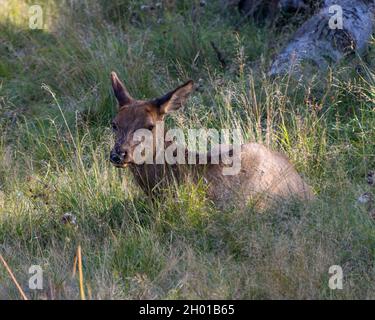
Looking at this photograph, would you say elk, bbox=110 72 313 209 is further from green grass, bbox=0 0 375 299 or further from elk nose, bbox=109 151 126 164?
green grass, bbox=0 0 375 299

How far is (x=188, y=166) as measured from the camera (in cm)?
742

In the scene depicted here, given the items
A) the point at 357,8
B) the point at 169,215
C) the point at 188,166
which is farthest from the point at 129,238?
the point at 357,8

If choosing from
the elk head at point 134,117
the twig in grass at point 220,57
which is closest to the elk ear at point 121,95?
the elk head at point 134,117

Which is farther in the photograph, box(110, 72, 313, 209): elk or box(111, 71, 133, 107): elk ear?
box(111, 71, 133, 107): elk ear

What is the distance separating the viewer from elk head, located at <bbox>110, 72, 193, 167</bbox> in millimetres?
7141

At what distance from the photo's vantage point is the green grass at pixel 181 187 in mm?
6125

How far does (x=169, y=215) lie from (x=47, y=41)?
476 centimetres

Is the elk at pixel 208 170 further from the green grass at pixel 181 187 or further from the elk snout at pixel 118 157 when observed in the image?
the green grass at pixel 181 187

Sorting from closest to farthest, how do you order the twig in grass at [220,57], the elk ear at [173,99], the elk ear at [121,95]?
the elk ear at [173,99] < the elk ear at [121,95] < the twig in grass at [220,57]

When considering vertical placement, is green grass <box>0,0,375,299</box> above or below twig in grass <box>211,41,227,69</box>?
below

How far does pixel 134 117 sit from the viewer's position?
7348mm

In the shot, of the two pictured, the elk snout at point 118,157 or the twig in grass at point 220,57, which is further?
the twig in grass at point 220,57

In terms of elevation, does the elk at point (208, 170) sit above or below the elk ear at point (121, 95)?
below

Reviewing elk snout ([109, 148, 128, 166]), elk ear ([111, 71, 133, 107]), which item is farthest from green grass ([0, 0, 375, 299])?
elk ear ([111, 71, 133, 107])
